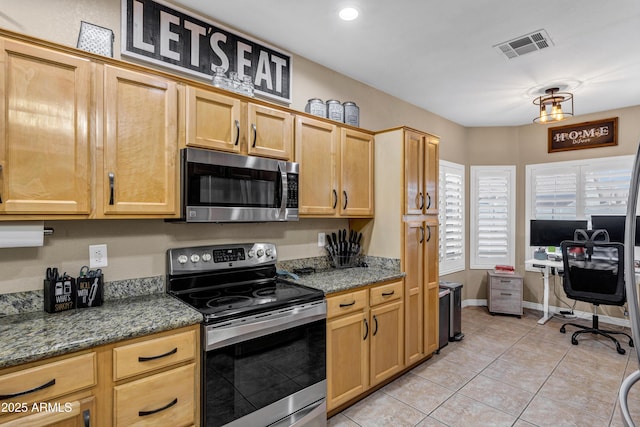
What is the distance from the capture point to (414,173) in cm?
310

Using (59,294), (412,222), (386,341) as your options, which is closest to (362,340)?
(386,341)

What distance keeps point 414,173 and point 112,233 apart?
7.82ft

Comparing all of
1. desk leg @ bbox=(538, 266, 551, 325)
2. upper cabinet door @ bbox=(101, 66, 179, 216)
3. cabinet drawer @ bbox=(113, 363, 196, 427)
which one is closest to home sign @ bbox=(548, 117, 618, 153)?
desk leg @ bbox=(538, 266, 551, 325)

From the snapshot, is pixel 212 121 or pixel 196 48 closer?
pixel 212 121

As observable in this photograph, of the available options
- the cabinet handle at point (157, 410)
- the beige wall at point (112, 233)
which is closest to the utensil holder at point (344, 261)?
the beige wall at point (112, 233)

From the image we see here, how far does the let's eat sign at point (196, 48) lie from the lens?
2111 mm

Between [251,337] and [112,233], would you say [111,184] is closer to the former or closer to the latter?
[112,233]

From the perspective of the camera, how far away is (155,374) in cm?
158

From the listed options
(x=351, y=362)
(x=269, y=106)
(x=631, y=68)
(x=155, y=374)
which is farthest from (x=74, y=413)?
(x=631, y=68)

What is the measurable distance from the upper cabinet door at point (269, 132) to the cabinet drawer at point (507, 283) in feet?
12.2

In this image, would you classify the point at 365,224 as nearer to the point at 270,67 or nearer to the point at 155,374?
the point at 270,67

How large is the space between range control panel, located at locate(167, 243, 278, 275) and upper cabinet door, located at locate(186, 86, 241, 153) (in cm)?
68

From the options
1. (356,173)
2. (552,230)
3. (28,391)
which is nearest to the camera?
(28,391)

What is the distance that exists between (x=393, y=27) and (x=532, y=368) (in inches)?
127
